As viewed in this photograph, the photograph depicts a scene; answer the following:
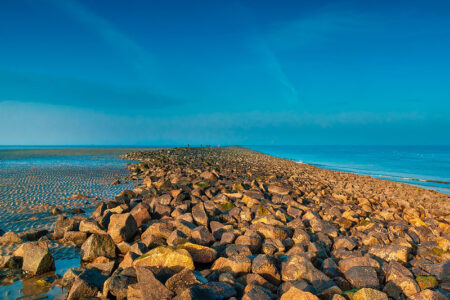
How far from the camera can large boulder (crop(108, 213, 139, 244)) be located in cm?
538

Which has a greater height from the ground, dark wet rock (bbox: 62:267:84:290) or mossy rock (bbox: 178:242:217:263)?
mossy rock (bbox: 178:242:217:263)

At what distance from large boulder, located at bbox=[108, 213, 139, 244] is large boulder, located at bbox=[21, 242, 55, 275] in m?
1.14

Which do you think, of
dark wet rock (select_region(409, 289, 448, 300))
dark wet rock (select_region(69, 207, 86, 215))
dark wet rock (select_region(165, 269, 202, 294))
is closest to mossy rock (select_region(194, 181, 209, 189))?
dark wet rock (select_region(69, 207, 86, 215))

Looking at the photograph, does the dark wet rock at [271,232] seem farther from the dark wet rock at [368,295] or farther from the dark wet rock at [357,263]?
the dark wet rock at [368,295]

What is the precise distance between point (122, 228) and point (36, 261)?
144 cm

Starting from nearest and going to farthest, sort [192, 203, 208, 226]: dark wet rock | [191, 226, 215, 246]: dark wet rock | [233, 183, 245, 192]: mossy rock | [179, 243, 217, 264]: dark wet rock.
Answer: [179, 243, 217, 264]: dark wet rock, [191, 226, 215, 246]: dark wet rock, [192, 203, 208, 226]: dark wet rock, [233, 183, 245, 192]: mossy rock

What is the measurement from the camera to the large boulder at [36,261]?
4.28m

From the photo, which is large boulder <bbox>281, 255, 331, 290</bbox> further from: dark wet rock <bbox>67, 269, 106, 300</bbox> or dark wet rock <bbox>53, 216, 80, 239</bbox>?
dark wet rock <bbox>53, 216, 80, 239</bbox>

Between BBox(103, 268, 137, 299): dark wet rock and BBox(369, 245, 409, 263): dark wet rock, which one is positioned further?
BBox(369, 245, 409, 263): dark wet rock

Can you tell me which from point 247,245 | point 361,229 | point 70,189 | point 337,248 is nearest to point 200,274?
point 247,245

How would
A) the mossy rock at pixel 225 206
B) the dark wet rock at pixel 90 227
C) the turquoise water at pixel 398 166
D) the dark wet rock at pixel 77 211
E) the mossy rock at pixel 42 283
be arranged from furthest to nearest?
the turquoise water at pixel 398 166
the dark wet rock at pixel 77 211
the mossy rock at pixel 225 206
the dark wet rock at pixel 90 227
the mossy rock at pixel 42 283

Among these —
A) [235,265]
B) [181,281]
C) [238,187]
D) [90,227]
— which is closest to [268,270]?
[235,265]

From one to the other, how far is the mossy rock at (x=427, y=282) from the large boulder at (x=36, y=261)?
17.1ft

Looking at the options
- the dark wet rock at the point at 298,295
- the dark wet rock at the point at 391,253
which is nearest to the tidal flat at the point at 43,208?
the dark wet rock at the point at 298,295
